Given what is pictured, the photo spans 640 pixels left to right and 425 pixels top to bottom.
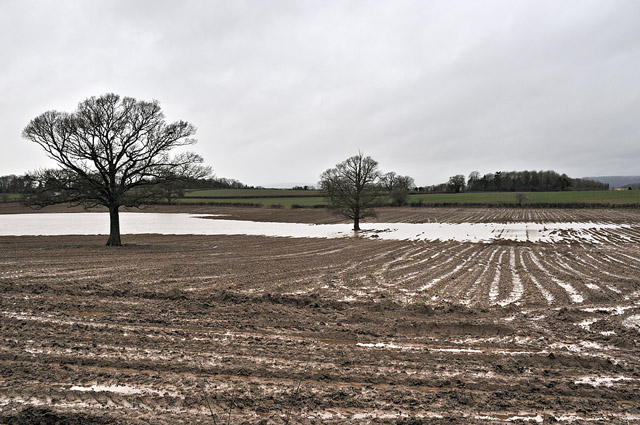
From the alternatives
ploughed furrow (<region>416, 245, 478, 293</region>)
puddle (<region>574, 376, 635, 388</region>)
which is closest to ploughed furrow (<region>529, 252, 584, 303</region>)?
ploughed furrow (<region>416, 245, 478, 293</region>)

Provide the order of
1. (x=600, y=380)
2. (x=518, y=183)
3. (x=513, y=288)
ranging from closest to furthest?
1. (x=600, y=380)
2. (x=513, y=288)
3. (x=518, y=183)

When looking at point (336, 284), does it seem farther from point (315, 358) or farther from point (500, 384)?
point (500, 384)

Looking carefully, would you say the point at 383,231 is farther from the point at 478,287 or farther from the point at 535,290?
the point at 535,290

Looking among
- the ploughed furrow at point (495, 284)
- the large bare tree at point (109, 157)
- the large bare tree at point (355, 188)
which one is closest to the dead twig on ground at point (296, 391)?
the ploughed furrow at point (495, 284)

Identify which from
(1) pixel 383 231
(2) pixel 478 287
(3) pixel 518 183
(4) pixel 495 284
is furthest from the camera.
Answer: (3) pixel 518 183

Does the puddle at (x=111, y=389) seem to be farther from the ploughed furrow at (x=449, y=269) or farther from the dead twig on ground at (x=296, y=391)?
the ploughed furrow at (x=449, y=269)

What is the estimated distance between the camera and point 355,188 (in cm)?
4322

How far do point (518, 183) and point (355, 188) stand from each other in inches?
4360

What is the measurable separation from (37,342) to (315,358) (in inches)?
179

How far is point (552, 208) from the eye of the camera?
7725 centimetres

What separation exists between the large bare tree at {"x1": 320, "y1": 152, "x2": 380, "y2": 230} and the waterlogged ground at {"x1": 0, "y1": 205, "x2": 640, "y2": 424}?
30062 mm

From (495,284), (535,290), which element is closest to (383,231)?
(495,284)

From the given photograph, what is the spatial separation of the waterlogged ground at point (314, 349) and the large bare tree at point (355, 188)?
30.1m

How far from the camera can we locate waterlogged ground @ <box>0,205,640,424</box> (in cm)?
458
